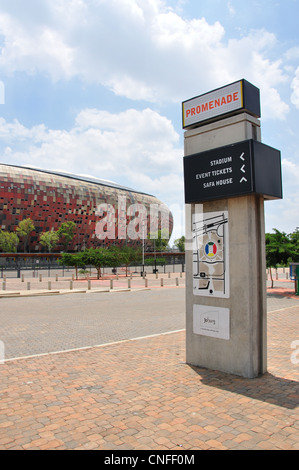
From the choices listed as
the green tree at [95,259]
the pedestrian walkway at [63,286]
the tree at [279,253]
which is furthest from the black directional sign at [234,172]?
the green tree at [95,259]

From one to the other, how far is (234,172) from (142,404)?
12.8 ft

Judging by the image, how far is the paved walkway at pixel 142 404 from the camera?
12.3 feet

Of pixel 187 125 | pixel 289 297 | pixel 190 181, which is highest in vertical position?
pixel 187 125

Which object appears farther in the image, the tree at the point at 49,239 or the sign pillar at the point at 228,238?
the tree at the point at 49,239

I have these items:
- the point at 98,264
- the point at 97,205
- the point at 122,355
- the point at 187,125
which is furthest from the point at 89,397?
the point at 97,205

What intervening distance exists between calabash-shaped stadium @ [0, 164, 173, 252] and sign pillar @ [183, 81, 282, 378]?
8973cm

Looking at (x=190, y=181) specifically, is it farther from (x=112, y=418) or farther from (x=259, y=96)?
(x=112, y=418)

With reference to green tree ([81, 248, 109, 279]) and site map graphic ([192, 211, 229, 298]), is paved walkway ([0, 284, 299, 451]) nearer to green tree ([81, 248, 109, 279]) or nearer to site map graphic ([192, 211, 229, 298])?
site map graphic ([192, 211, 229, 298])

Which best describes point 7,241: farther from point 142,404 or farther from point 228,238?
point 142,404

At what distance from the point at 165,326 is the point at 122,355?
3.45 meters

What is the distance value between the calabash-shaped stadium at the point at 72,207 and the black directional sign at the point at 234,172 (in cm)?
8974

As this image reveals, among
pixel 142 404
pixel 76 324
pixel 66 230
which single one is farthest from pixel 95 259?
pixel 66 230

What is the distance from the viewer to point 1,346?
26.1ft

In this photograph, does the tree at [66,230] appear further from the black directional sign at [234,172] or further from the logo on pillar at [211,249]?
the logo on pillar at [211,249]
